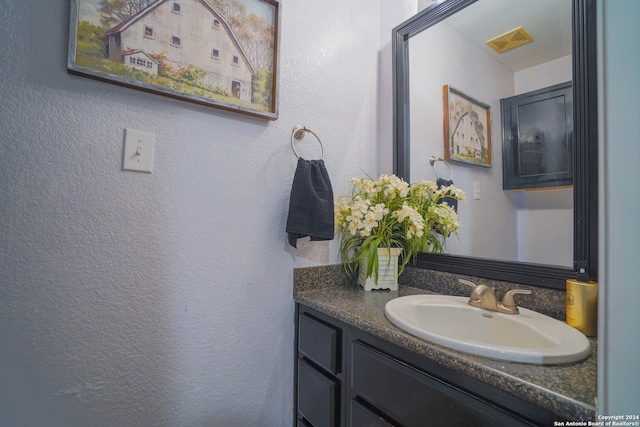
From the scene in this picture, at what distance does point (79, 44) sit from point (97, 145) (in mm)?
256

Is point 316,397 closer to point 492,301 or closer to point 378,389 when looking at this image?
point 378,389

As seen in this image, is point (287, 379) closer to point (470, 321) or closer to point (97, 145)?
point (470, 321)

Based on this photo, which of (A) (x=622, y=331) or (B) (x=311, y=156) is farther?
(B) (x=311, y=156)

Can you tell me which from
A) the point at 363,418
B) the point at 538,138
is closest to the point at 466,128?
the point at 538,138

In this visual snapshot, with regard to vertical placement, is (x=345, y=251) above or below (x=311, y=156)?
below

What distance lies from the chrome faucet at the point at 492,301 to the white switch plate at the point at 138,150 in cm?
103

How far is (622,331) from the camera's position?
0.33m

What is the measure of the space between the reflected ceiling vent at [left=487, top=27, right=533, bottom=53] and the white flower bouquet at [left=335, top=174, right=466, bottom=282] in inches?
19.9

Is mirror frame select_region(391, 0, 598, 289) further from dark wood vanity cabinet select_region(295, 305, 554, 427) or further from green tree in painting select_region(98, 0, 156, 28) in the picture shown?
green tree in painting select_region(98, 0, 156, 28)

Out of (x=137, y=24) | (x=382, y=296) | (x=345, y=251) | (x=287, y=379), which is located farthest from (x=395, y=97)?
(x=287, y=379)

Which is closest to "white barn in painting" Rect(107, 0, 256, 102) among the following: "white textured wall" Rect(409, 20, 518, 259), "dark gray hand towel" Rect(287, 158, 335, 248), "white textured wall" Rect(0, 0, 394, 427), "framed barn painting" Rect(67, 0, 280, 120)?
"framed barn painting" Rect(67, 0, 280, 120)

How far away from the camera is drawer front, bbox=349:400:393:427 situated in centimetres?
69

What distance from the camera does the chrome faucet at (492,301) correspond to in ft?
2.56

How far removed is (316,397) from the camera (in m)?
0.90
